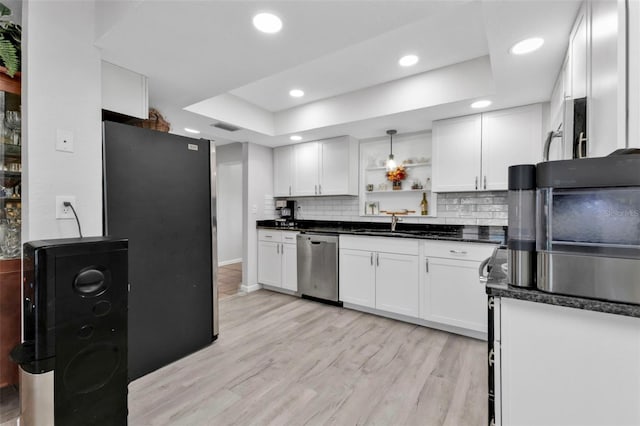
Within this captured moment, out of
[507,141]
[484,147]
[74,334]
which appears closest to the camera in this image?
[74,334]

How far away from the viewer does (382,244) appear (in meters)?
3.20

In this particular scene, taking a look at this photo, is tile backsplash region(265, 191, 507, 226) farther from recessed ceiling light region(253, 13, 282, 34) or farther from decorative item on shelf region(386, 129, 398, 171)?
recessed ceiling light region(253, 13, 282, 34)

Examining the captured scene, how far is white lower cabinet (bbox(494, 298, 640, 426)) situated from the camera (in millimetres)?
826

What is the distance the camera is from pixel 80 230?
5.55 feet

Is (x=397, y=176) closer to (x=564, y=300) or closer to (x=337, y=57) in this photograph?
(x=337, y=57)

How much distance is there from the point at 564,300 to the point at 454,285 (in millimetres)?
2012

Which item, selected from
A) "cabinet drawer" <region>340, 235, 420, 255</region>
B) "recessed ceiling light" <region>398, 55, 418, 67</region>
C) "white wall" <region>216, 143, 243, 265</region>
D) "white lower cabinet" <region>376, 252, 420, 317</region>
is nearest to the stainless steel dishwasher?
"cabinet drawer" <region>340, 235, 420, 255</region>

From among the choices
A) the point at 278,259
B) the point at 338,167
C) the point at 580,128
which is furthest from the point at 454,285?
the point at 278,259

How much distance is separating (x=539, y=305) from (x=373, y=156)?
129 inches

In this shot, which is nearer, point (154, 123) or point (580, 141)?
point (580, 141)

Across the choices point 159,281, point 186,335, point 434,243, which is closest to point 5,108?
point 159,281

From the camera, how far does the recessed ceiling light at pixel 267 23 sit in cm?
160

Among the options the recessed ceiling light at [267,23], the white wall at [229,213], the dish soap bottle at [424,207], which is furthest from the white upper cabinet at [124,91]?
the white wall at [229,213]

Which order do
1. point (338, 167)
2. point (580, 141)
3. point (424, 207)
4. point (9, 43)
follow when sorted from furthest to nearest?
point (338, 167)
point (424, 207)
point (9, 43)
point (580, 141)
